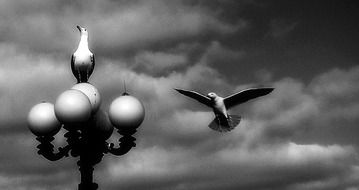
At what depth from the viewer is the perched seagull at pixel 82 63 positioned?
7.98m

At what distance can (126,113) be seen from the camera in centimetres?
757

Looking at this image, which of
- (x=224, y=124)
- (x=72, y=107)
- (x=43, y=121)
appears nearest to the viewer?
(x=72, y=107)

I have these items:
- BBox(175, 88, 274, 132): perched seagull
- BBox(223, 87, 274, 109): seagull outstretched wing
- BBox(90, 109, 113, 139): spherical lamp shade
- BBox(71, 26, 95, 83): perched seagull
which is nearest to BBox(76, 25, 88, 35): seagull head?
BBox(71, 26, 95, 83): perched seagull

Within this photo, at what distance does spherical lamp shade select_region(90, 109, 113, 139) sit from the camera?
26.2ft

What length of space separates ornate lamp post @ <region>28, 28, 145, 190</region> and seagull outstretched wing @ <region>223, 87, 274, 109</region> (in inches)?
96.4

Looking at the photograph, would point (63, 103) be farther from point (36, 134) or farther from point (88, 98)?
point (36, 134)

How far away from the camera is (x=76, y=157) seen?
764cm

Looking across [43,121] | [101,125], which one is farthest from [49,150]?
[101,125]

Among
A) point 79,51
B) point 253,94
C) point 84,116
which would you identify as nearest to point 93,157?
point 84,116

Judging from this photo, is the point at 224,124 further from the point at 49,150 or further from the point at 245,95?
the point at 49,150

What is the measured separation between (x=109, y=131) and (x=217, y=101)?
7.73 feet

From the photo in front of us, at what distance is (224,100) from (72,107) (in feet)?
11.5

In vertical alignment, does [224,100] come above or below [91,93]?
above

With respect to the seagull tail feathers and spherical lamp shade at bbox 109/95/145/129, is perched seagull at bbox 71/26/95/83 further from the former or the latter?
Answer: the seagull tail feathers
